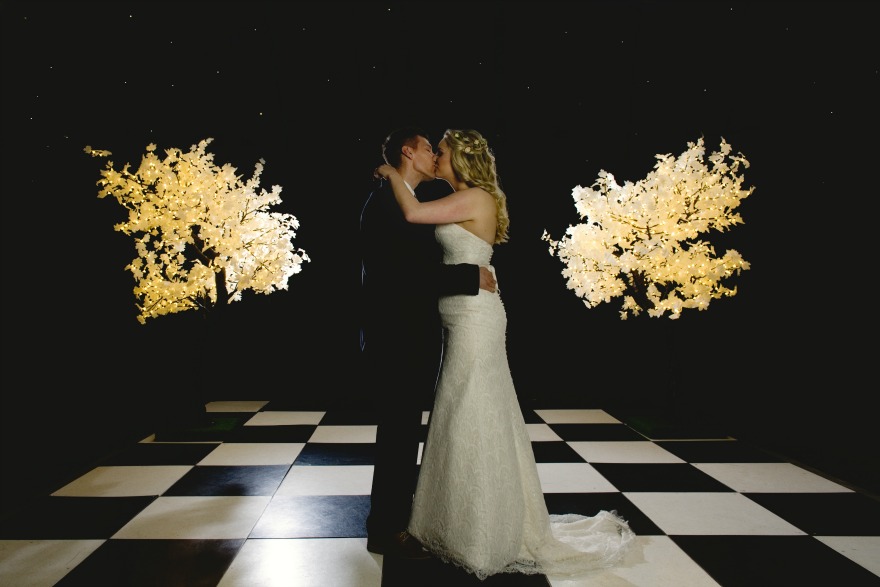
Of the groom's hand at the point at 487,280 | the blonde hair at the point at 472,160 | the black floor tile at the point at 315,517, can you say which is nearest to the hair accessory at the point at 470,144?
the blonde hair at the point at 472,160

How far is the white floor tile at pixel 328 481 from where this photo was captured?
2375 mm

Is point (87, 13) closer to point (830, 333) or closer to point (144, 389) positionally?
point (144, 389)

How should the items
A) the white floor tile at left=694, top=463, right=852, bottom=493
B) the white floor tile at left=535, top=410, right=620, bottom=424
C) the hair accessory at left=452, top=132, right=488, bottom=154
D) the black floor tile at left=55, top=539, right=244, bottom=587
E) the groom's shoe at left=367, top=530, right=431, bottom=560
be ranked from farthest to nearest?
the white floor tile at left=535, top=410, right=620, bottom=424, the white floor tile at left=694, top=463, right=852, bottom=493, the hair accessory at left=452, top=132, right=488, bottom=154, the groom's shoe at left=367, top=530, right=431, bottom=560, the black floor tile at left=55, top=539, right=244, bottom=587

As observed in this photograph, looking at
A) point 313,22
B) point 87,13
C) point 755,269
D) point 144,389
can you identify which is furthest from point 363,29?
point 755,269

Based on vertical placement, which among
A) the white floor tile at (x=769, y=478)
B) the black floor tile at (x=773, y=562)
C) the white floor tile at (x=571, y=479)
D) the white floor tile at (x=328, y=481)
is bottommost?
the white floor tile at (x=769, y=478)

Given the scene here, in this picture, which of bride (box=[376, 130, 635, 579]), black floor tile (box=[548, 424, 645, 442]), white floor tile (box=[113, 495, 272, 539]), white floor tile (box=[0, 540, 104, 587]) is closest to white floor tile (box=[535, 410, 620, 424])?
black floor tile (box=[548, 424, 645, 442])

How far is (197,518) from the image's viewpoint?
207 centimetres

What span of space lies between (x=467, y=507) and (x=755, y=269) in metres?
2.94

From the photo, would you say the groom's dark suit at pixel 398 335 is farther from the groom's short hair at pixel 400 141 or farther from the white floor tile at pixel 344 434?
the white floor tile at pixel 344 434

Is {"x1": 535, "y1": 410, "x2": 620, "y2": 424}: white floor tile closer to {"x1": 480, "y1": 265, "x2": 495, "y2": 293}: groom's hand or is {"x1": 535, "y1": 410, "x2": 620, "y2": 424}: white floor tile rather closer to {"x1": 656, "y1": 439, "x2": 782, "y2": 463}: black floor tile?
{"x1": 656, "y1": 439, "x2": 782, "y2": 463}: black floor tile

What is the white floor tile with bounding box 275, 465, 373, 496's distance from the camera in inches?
93.5

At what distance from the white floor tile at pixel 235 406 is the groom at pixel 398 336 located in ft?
9.10

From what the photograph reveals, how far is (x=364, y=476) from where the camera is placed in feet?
8.50

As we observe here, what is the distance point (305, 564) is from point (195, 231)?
7.89 ft
